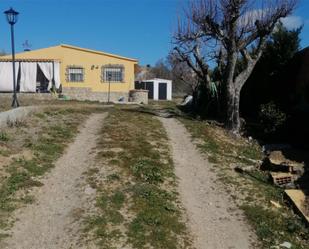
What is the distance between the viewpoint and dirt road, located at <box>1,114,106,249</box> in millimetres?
8180

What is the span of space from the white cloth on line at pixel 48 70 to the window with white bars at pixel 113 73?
10.2ft

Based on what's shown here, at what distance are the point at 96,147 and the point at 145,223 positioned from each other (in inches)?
180

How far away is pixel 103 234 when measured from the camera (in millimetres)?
8336

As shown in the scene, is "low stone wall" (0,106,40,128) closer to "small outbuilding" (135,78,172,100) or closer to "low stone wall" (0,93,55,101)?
"low stone wall" (0,93,55,101)

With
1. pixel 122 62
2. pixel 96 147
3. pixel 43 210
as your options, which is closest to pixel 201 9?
pixel 96 147

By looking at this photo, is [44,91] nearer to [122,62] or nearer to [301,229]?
[122,62]

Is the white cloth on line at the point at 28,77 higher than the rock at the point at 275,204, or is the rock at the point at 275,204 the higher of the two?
the white cloth on line at the point at 28,77

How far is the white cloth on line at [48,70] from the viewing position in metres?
31.2

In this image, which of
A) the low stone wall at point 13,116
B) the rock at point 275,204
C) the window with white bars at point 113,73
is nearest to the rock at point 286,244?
the rock at point 275,204

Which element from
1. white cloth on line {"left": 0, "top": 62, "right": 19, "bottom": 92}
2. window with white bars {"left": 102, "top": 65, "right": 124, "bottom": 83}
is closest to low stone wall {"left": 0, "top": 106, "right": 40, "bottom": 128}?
white cloth on line {"left": 0, "top": 62, "right": 19, "bottom": 92}

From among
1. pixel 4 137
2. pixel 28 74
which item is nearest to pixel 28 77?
pixel 28 74

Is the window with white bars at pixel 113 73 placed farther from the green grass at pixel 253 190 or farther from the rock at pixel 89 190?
the rock at pixel 89 190

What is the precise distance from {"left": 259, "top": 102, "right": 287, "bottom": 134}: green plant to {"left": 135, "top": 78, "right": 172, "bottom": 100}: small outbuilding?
2450 centimetres

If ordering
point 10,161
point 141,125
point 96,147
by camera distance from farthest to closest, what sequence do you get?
1. point 141,125
2. point 96,147
3. point 10,161
